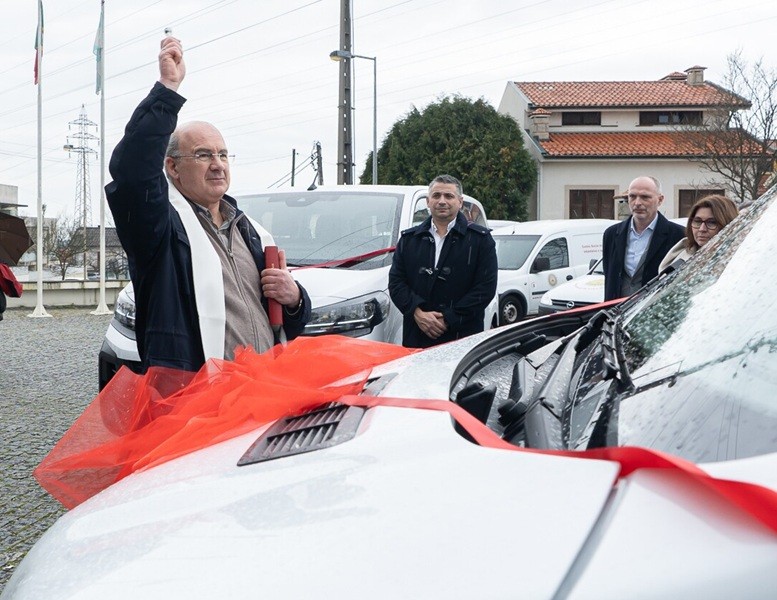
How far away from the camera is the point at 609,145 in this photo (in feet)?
131

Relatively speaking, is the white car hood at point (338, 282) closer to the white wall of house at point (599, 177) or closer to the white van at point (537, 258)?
the white van at point (537, 258)

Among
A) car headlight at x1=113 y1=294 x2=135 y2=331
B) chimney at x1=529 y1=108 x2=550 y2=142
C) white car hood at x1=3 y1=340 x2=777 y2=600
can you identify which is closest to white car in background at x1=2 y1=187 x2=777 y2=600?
white car hood at x1=3 y1=340 x2=777 y2=600

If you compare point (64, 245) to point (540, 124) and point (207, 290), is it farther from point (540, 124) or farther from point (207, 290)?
point (207, 290)

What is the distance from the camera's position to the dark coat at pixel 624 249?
18.8ft

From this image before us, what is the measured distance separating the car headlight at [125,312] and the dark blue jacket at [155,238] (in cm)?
242

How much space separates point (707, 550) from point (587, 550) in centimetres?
13

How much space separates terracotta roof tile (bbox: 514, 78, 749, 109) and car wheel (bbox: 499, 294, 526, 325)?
28.0 metres

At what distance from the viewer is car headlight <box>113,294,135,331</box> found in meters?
5.29

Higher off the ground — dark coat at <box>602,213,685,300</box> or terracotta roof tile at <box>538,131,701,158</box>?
terracotta roof tile at <box>538,131,701,158</box>

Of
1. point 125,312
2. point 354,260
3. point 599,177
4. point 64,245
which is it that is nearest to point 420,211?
point 354,260

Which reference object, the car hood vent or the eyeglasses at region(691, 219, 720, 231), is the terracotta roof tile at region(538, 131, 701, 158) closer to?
the eyeglasses at region(691, 219, 720, 231)

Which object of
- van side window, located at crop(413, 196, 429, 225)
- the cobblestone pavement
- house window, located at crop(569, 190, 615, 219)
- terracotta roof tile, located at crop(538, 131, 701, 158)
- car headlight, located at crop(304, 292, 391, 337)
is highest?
terracotta roof tile, located at crop(538, 131, 701, 158)

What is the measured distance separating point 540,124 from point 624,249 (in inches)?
1412

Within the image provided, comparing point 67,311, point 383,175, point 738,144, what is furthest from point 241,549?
point 383,175
